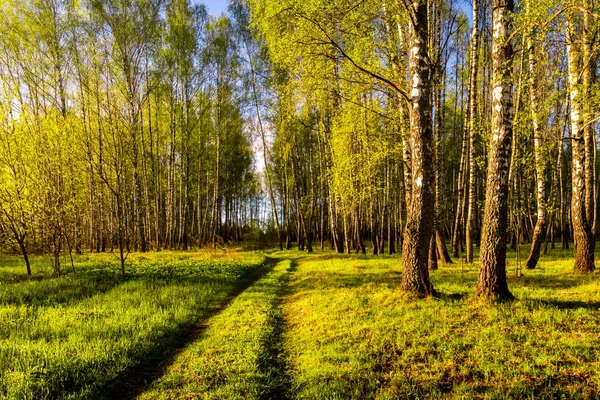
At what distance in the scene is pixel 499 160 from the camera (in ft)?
23.7

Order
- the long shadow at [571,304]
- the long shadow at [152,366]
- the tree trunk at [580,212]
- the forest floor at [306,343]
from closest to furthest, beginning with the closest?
the forest floor at [306,343]
the long shadow at [152,366]
the long shadow at [571,304]
the tree trunk at [580,212]

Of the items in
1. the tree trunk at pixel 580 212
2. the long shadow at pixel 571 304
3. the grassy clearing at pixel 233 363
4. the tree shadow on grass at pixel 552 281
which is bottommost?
the grassy clearing at pixel 233 363

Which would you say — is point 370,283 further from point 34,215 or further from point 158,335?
point 34,215

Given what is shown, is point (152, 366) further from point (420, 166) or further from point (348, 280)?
point (348, 280)

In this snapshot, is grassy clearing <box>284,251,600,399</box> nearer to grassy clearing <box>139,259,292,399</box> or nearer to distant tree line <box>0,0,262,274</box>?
grassy clearing <box>139,259,292,399</box>

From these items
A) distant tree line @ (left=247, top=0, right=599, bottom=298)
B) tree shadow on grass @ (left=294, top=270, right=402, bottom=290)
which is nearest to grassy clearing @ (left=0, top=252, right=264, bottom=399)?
tree shadow on grass @ (left=294, top=270, right=402, bottom=290)

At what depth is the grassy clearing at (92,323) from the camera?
489 centimetres

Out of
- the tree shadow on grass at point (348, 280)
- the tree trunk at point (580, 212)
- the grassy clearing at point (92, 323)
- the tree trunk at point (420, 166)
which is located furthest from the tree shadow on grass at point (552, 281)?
the grassy clearing at point (92, 323)

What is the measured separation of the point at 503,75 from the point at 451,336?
541 cm

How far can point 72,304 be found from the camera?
9062mm

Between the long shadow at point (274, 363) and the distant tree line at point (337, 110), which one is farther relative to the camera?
the distant tree line at point (337, 110)

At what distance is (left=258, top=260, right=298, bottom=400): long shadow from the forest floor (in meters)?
0.02

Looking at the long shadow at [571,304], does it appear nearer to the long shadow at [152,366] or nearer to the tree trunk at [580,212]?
the tree trunk at [580,212]

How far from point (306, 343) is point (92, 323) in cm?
470
